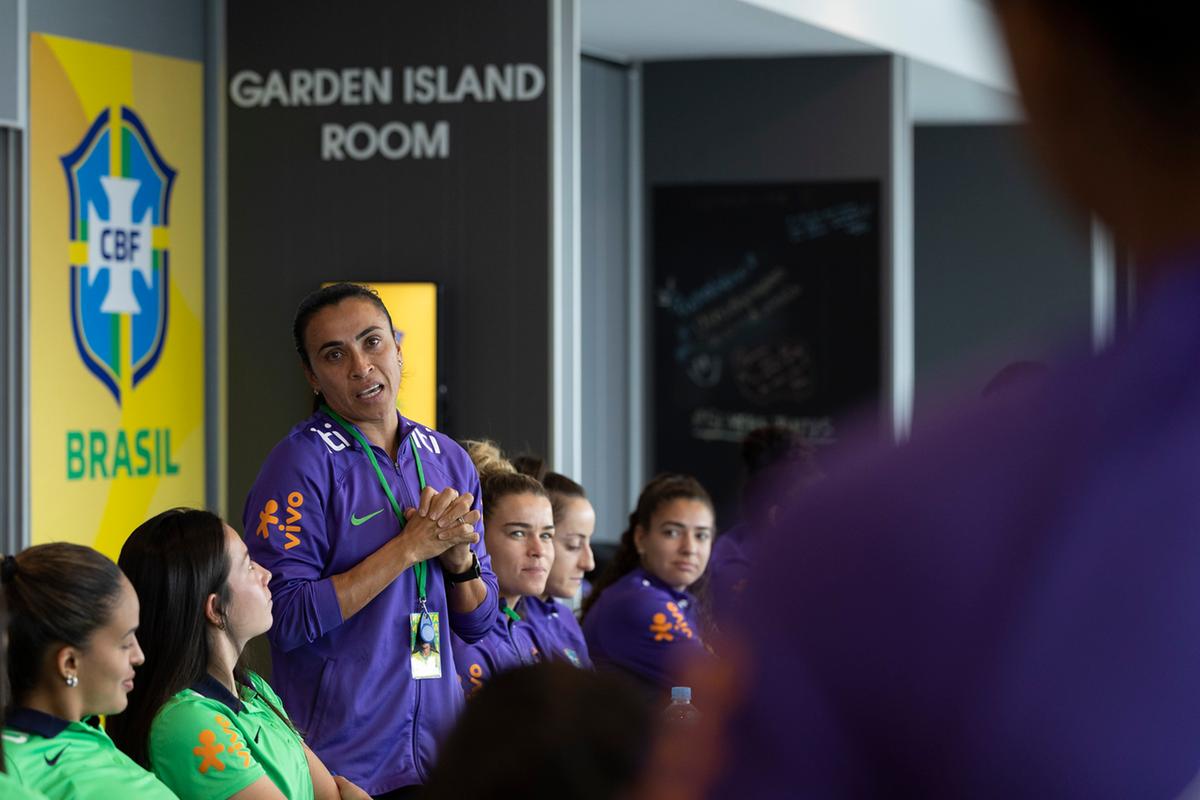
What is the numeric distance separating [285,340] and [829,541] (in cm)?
564

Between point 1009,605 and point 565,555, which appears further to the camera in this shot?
point 565,555

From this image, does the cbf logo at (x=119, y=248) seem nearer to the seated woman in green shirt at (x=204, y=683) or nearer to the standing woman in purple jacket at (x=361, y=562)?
the standing woman in purple jacket at (x=361, y=562)

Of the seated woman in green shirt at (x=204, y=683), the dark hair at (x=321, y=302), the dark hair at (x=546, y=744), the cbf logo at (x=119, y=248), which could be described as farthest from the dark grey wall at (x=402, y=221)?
the dark hair at (x=546, y=744)

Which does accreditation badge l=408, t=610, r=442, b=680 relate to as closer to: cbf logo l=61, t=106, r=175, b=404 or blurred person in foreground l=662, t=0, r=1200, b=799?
blurred person in foreground l=662, t=0, r=1200, b=799

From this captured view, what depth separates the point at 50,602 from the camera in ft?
7.67

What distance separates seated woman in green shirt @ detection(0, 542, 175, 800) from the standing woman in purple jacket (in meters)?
0.42

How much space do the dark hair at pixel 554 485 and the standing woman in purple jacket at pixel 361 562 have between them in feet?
3.88

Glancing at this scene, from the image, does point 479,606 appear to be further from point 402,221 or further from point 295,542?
point 402,221

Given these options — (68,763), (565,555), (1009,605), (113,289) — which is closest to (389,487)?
(68,763)

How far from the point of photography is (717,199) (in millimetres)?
8406

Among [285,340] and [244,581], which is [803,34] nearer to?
[285,340]

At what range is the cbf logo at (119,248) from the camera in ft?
18.0

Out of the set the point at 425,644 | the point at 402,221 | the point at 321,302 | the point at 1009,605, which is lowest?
the point at 425,644

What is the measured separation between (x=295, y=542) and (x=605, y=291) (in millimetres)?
5789
